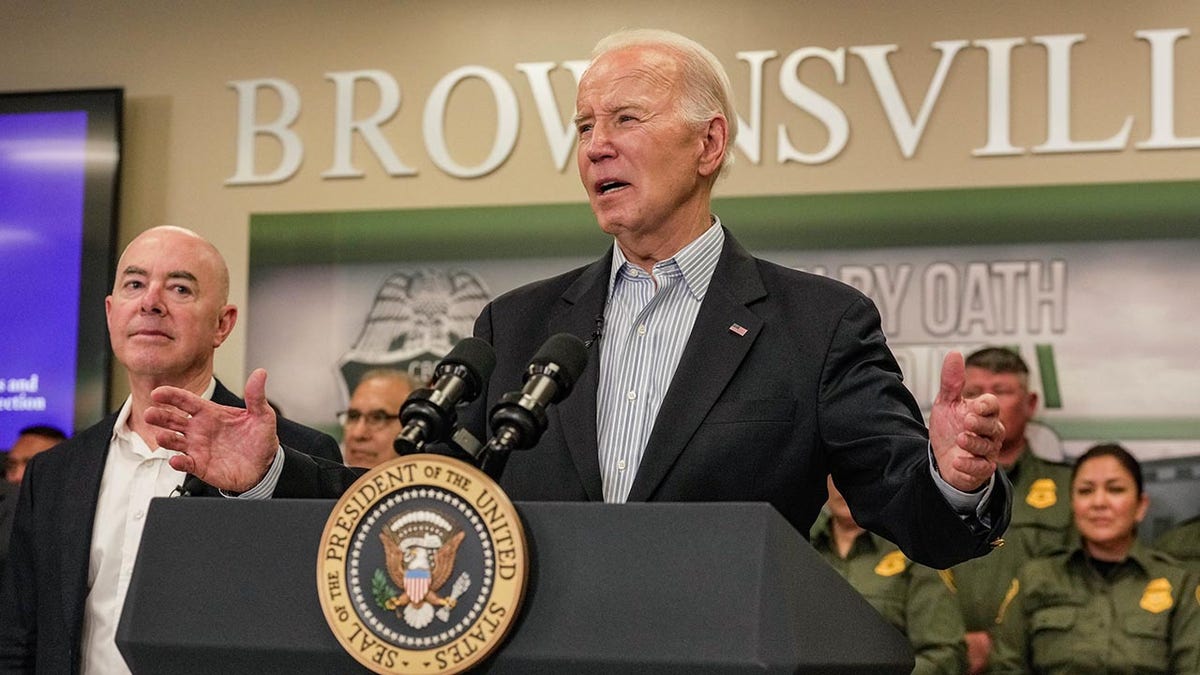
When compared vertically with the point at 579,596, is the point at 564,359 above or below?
above

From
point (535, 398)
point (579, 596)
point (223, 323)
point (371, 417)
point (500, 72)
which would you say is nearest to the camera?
point (579, 596)

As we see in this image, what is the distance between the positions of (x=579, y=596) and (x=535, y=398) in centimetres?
22

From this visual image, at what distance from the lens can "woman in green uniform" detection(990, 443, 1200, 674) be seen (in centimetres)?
471

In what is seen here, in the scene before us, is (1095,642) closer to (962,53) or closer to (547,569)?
(962,53)

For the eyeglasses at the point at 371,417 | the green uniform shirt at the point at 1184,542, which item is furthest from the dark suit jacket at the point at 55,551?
the green uniform shirt at the point at 1184,542

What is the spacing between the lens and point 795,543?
1407 mm

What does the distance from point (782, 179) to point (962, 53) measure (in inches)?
30.5

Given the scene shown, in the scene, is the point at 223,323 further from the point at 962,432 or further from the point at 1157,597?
the point at 1157,597

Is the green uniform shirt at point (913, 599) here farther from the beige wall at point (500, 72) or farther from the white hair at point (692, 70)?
the white hair at point (692, 70)

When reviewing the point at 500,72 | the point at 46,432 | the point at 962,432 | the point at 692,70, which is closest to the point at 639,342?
the point at 692,70

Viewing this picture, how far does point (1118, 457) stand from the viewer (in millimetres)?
4957

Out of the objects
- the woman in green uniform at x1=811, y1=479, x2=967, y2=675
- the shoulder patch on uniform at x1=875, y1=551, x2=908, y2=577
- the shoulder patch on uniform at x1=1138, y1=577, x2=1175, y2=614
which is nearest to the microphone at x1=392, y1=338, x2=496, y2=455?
the woman in green uniform at x1=811, y1=479, x2=967, y2=675

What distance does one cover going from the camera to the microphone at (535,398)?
1481 millimetres

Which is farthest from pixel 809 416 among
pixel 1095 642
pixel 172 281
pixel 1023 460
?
pixel 1023 460
